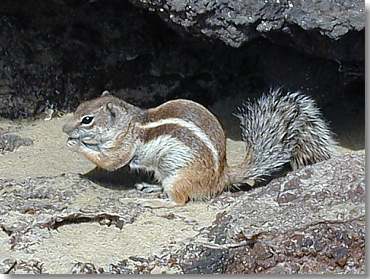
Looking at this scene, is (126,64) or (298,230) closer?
(298,230)

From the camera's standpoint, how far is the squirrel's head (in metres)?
4.46

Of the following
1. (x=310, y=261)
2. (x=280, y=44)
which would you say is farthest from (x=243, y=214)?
(x=280, y=44)

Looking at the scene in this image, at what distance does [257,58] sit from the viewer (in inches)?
207

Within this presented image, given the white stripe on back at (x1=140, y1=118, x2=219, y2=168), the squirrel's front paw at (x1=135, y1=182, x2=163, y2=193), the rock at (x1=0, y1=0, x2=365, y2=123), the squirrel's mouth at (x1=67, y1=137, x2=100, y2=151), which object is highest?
the rock at (x1=0, y1=0, x2=365, y2=123)

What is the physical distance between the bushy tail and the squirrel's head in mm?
475

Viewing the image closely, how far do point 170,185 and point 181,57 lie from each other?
1090 mm

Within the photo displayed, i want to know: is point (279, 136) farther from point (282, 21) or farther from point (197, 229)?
point (197, 229)

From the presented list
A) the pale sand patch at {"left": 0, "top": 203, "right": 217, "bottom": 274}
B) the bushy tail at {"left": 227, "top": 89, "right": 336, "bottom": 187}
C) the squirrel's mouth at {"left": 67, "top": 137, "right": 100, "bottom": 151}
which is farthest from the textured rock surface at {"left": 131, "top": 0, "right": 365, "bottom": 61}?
the pale sand patch at {"left": 0, "top": 203, "right": 217, "bottom": 274}

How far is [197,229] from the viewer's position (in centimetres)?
407

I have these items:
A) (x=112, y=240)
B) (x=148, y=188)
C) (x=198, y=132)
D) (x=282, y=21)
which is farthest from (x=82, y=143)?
(x=282, y=21)

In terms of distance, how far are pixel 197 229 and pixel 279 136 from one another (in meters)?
0.63

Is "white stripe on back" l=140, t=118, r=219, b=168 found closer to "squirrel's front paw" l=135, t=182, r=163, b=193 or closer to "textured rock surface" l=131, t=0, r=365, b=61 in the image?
"squirrel's front paw" l=135, t=182, r=163, b=193

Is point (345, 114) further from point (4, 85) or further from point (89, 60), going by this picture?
point (4, 85)

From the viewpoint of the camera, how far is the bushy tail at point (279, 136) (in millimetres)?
4434
